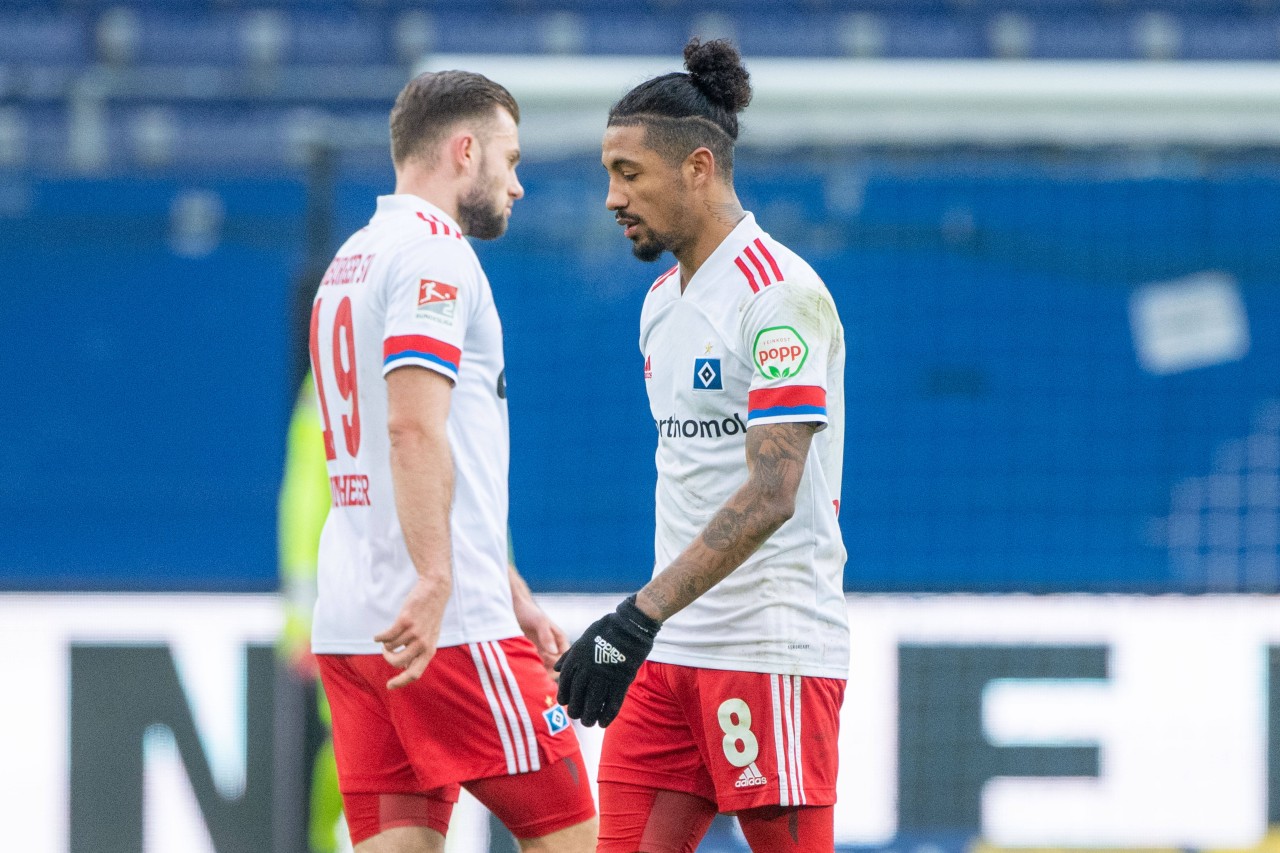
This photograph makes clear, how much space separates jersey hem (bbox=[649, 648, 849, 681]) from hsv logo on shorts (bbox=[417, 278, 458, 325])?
75cm

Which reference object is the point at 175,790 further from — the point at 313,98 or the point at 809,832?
the point at 313,98

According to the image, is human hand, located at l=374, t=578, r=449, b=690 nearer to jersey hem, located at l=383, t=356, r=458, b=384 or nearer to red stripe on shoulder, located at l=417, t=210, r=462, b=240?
jersey hem, located at l=383, t=356, r=458, b=384

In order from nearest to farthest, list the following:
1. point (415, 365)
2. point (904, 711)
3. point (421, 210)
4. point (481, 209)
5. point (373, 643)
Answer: point (415, 365) < point (373, 643) < point (421, 210) < point (481, 209) < point (904, 711)

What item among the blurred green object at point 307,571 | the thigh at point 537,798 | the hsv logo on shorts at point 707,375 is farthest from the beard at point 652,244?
the blurred green object at point 307,571

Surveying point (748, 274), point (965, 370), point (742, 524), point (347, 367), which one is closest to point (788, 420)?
point (742, 524)

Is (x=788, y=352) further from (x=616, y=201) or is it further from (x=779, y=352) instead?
(x=616, y=201)

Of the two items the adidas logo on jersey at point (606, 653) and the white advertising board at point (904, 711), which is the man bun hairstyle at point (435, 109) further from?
the white advertising board at point (904, 711)

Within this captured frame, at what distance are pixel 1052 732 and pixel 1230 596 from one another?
697mm

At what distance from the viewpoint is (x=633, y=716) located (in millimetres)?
2850

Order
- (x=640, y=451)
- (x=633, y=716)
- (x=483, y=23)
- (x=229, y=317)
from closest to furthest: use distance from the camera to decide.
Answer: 1. (x=633, y=716)
2. (x=640, y=451)
3. (x=229, y=317)
4. (x=483, y=23)

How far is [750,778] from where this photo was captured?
265cm

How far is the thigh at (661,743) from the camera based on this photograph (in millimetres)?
2789

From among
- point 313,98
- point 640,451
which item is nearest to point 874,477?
point 640,451

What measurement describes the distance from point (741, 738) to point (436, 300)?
96cm
